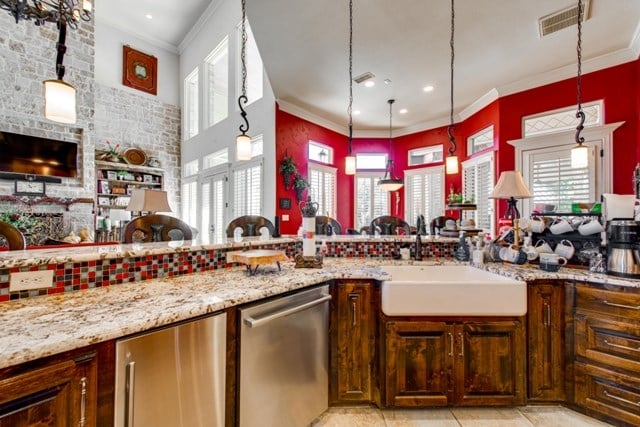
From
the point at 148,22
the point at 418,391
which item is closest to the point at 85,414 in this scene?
the point at 418,391

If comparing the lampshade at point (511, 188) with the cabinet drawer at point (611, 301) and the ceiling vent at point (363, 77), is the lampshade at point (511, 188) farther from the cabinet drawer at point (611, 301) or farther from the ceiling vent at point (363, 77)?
the ceiling vent at point (363, 77)

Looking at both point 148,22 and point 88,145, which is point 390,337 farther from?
point 148,22

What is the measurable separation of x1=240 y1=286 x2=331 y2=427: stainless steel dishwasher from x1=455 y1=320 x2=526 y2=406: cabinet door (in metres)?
0.83

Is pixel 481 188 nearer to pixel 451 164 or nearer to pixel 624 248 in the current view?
pixel 451 164

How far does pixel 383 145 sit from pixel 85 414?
714cm

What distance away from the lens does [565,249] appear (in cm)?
204

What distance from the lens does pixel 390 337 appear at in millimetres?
1735

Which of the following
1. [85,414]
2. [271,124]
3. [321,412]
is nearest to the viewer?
[85,414]

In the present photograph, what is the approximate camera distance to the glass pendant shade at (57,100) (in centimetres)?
157

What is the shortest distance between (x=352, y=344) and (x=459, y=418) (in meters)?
0.81

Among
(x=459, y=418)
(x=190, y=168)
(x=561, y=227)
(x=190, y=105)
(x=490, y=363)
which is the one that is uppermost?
(x=190, y=105)

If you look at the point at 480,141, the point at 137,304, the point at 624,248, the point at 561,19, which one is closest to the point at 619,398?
the point at 624,248

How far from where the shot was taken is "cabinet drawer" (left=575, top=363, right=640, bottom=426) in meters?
1.57

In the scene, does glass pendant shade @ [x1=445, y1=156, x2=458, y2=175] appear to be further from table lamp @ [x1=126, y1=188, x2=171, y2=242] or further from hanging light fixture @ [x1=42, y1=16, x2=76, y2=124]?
table lamp @ [x1=126, y1=188, x2=171, y2=242]
